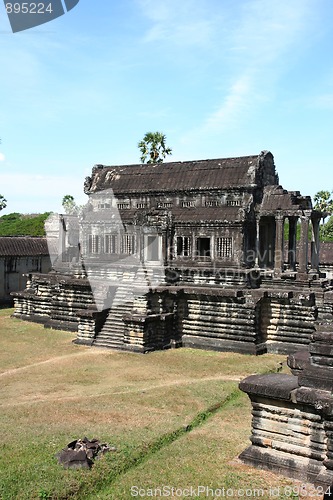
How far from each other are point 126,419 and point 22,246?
26.4 meters

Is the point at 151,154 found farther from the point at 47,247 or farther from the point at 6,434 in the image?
the point at 6,434

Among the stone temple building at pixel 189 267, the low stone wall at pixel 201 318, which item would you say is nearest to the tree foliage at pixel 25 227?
the stone temple building at pixel 189 267

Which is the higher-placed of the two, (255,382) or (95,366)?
(255,382)

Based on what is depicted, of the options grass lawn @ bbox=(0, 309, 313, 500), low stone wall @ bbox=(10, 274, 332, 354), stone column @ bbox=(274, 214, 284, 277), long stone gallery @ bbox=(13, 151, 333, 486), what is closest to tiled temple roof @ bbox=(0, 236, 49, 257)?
long stone gallery @ bbox=(13, 151, 333, 486)

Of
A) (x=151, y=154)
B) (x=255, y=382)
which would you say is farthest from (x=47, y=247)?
(x=255, y=382)

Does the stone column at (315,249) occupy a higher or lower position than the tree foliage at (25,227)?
lower

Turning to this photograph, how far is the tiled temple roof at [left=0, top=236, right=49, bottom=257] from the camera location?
34719 mm

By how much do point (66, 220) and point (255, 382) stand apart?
72.7 ft

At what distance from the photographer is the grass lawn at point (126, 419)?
877 centimetres

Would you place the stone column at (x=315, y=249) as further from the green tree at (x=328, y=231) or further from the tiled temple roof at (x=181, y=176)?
the green tree at (x=328, y=231)

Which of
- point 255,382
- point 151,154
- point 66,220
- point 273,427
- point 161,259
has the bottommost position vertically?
point 273,427

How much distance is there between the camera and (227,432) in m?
11.2

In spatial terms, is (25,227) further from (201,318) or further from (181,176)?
(201,318)

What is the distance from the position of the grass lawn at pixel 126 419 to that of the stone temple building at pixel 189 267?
1.49 meters
